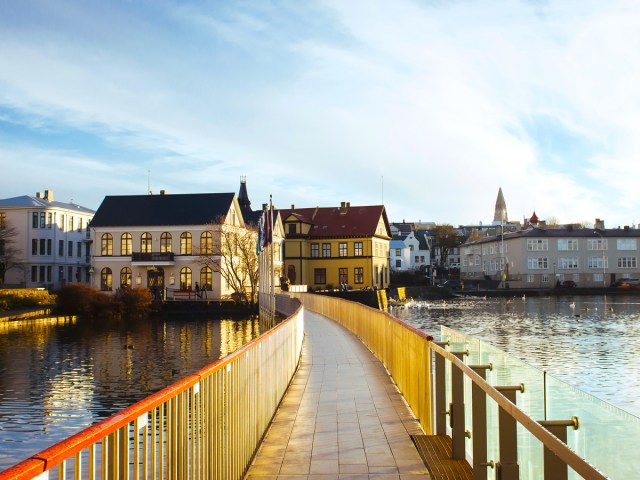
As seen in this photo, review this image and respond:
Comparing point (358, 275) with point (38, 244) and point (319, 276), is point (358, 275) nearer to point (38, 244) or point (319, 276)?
point (319, 276)

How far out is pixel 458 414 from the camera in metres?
7.46

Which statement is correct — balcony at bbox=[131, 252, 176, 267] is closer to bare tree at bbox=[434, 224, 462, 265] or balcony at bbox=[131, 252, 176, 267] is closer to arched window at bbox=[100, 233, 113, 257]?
arched window at bbox=[100, 233, 113, 257]

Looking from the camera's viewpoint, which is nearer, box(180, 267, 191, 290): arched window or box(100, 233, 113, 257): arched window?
box(180, 267, 191, 290): arched window

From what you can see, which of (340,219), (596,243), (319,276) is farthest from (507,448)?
(596,243)

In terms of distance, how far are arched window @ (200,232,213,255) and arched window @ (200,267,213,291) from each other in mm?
1597

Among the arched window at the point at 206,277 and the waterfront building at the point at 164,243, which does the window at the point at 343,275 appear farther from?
the arched window at the point at 206,277

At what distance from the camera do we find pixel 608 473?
3822 mm

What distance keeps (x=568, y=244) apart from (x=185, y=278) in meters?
57.4

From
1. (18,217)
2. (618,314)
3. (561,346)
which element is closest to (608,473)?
Answer: (561,346)

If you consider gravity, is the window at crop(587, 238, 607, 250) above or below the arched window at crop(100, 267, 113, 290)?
above

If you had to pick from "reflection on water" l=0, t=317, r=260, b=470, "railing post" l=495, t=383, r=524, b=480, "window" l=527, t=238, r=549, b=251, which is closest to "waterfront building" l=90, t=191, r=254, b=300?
"reflection on water" l=0, t=317, r=260, b=470

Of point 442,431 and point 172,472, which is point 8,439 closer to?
point 442,431

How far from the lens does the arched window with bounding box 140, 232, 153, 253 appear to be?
66.4 m

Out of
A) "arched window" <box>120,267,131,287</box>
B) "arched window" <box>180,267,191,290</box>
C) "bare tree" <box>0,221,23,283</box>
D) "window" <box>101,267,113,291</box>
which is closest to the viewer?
"arched window" <box>180,267,191,290</box>
